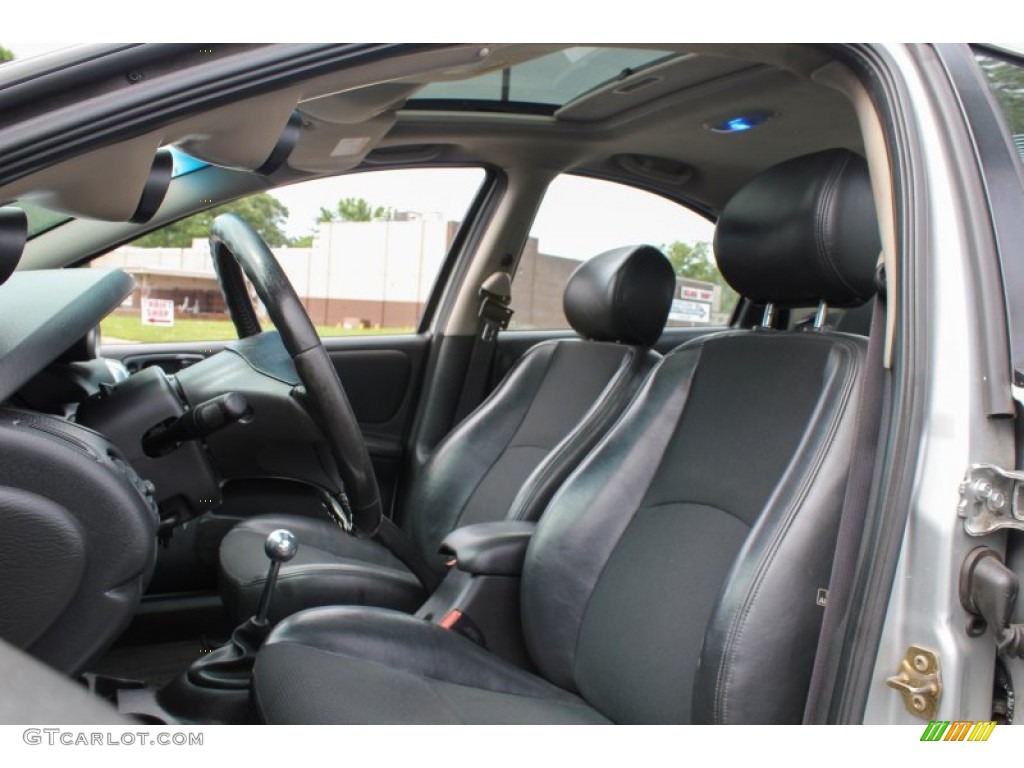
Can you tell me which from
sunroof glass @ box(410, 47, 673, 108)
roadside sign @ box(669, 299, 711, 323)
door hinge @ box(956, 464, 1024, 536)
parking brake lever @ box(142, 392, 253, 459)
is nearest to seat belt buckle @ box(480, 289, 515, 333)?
roadside sign @ box(669, 299, 711, 323)

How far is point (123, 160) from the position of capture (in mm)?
953

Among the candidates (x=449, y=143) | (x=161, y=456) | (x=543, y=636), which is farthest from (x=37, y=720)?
(x=449, y=143)

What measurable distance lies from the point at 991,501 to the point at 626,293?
1242 mm

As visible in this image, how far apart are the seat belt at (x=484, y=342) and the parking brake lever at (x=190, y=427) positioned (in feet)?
5.03

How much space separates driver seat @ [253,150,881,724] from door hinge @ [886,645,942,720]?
251 mm

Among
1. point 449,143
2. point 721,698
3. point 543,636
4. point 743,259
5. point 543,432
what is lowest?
point 543,636

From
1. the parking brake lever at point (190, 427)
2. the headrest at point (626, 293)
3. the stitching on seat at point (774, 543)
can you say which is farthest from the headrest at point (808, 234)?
the parking brake lever at point (190, 427)

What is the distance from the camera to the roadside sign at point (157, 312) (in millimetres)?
2380

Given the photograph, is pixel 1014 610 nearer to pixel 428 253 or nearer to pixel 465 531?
pixel 465 531

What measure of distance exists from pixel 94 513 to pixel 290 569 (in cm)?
89

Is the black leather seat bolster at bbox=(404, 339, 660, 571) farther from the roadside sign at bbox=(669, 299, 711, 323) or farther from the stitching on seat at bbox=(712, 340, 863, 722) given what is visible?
the stitching on seat at bbox=(712, 340, 863, 722)

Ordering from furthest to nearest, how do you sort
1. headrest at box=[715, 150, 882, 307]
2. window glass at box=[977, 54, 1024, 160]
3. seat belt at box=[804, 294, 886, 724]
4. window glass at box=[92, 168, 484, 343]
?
window glass at box=[92, 168, 484, 343] → headrest at box=[715, 150, 882, 307] → window glass at box=[977, 54, 1024, 160] → seat belt at box=[804, 294, 886, 724]

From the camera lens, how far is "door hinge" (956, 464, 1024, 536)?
3.11 ft

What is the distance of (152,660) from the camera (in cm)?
228
